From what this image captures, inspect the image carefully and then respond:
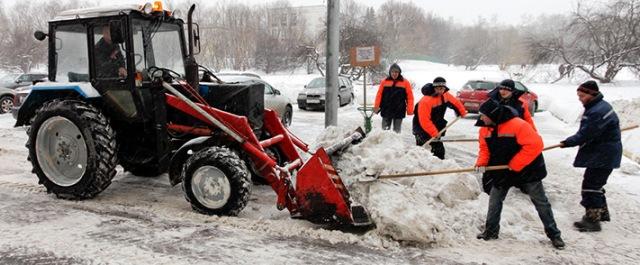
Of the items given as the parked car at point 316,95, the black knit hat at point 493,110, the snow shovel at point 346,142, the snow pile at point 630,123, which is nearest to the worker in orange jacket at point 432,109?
the snow shovel at point 346,142

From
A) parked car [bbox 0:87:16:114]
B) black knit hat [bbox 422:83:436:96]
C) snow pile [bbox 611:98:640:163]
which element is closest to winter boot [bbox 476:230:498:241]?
black knit hat [bbox 422:83:436:96]

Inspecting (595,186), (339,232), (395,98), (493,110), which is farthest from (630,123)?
(339,232)

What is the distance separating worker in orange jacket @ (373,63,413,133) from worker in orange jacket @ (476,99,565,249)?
11.9ft

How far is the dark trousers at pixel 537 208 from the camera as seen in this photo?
448 cm

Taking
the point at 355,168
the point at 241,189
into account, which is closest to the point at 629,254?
the point at 355,168

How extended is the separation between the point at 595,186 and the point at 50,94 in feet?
20.6

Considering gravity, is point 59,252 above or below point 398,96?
below

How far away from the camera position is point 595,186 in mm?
5051

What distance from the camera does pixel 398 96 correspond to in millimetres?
8273

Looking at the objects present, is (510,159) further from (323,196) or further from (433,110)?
(433,110)

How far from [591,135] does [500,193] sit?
1208 mm

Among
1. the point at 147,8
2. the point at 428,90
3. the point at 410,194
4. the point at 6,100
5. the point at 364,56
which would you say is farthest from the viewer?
the point at 6,100

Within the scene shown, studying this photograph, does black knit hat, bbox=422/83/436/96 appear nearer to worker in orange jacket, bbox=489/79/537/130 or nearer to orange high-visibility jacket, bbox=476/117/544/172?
worker in orange jacket, bbox=489/79/537/130

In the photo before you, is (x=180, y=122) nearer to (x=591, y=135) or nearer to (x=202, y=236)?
(x=202, y=236)
